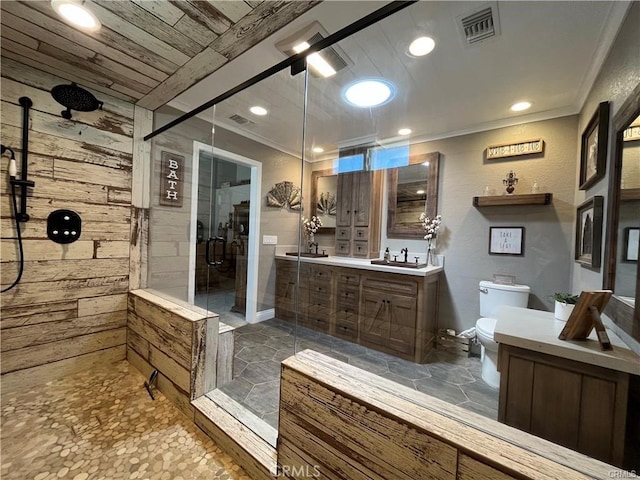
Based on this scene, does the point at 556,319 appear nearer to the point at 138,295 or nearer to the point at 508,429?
the point at 508,429

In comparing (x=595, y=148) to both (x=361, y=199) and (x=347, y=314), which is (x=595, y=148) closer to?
(x=361, y=199)

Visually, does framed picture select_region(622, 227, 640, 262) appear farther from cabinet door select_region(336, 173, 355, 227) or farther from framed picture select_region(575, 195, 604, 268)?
cabinet door select_region(336, 173, 355, 227)

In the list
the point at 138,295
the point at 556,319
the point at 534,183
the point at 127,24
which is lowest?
the point at 138,295

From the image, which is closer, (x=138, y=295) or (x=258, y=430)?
(x=258, y=430)

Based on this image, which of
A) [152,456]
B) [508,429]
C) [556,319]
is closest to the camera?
[508,429]

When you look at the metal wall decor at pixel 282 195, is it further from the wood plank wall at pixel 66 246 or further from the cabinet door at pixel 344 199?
the wood plank wall at pixel 66 246

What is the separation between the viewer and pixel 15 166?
1.50 metres

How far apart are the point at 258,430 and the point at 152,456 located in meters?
0.52

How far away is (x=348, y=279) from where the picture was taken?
2709mm

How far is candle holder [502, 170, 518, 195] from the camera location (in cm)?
221

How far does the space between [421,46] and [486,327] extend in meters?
2.08

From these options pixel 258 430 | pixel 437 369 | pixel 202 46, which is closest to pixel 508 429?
pixel 258 430

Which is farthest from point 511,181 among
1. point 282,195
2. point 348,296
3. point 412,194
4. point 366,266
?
point 282,195

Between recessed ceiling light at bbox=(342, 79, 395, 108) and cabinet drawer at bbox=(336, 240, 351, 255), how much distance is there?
160 cm
